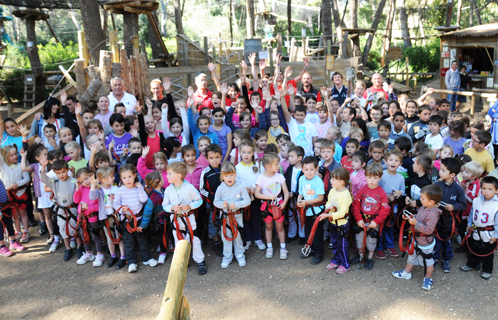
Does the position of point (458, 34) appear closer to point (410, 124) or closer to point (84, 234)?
point (410, 124)

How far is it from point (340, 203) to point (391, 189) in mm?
667

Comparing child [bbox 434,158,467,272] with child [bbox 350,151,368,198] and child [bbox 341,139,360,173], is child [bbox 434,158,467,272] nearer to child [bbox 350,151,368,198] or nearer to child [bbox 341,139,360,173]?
child [bbox 350,151,368,198]

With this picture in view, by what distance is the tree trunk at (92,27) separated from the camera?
9109 millimetres

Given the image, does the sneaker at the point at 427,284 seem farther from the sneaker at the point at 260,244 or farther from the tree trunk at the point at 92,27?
the tree trunk at the point at 92,27

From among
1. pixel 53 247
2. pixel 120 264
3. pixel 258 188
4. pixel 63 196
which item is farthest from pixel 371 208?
pixel 53 247

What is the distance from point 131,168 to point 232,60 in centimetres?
1218

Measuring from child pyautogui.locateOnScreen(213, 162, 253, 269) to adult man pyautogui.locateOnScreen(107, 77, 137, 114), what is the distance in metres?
2.76

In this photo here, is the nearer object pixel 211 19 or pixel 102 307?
pixel 102 307

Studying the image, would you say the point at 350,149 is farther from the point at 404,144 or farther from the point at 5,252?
the point at 5,252

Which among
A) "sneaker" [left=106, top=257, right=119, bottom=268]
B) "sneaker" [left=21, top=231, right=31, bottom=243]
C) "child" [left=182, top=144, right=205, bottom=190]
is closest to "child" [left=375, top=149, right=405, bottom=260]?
"child" [left=182, top=144, right=205, bottom=190]

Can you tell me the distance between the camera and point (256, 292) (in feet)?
12.8

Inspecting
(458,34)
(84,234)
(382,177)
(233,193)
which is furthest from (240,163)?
(458,34)

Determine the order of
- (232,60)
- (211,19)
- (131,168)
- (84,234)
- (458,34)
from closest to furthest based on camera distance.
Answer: (131,168) → (84,234) → (458,34) → (232,60) → (211,19)

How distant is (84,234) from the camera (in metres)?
4.53
